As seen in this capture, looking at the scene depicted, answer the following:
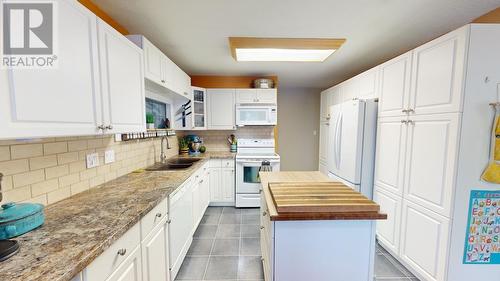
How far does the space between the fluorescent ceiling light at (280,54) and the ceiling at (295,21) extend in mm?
222

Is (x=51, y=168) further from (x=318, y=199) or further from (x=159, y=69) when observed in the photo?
(x=318, y=199)

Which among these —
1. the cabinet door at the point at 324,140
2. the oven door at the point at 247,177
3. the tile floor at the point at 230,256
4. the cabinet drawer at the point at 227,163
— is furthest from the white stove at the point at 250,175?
the cabinet door at the point at 324,140

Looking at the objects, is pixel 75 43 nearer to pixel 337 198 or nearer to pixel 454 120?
pixel 337 198

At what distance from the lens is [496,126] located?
1395mm

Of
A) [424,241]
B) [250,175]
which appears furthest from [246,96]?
[424,241]

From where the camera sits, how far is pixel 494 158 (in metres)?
1.43

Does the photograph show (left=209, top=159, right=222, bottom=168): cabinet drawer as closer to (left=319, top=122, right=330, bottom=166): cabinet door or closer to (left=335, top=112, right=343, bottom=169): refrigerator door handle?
(left=335, top=112, right=343, bottom=169): refrigerator door handle

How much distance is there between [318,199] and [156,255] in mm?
1198

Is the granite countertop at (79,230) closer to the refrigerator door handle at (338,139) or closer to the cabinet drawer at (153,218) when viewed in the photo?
the cabinet drawer at (153,218)

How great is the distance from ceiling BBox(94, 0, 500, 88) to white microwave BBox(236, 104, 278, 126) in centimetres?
112

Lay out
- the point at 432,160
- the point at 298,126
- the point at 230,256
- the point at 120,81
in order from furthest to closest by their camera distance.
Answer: the point at 298,126 → the point at 230,256 → the point at 432,160 → the point at 120,81

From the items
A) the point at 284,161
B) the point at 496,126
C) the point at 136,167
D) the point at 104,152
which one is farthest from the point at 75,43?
the point at 284,161

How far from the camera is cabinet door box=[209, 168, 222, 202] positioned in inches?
135

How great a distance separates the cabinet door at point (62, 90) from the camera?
77 centimetres
